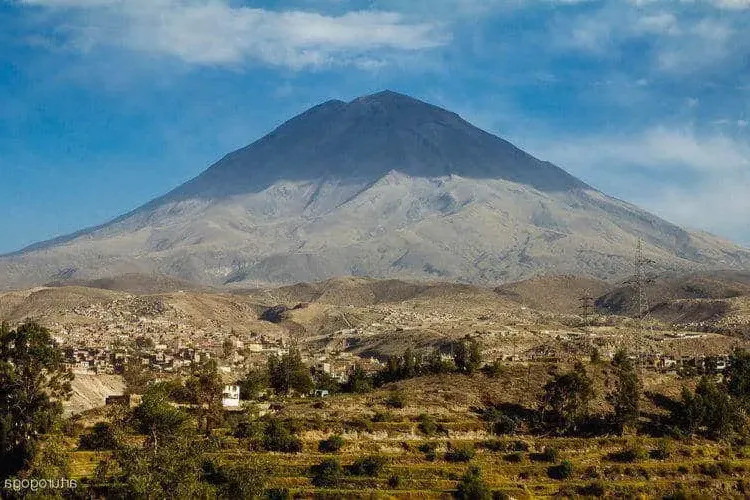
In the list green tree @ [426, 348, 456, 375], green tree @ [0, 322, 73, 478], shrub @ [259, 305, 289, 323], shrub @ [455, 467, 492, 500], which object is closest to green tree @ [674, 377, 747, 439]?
shrub @ [455, 467, 492, 500]

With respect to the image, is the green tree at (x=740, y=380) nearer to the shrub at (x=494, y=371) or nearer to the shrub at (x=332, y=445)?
the shrub at (x=494, y=371)

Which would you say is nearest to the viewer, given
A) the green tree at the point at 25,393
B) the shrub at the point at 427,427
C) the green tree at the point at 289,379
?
the green tree at the point at 25,393

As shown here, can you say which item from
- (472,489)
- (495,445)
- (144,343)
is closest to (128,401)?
(495,445)

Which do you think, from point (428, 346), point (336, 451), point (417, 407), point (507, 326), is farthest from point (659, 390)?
point (507, 326)

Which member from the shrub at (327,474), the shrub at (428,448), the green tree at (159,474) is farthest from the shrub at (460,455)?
the green tree at (159,474)

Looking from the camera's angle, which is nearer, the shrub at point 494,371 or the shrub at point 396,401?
the shrub at point 396,401

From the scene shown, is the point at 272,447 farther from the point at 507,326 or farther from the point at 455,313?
the point at 455,313
